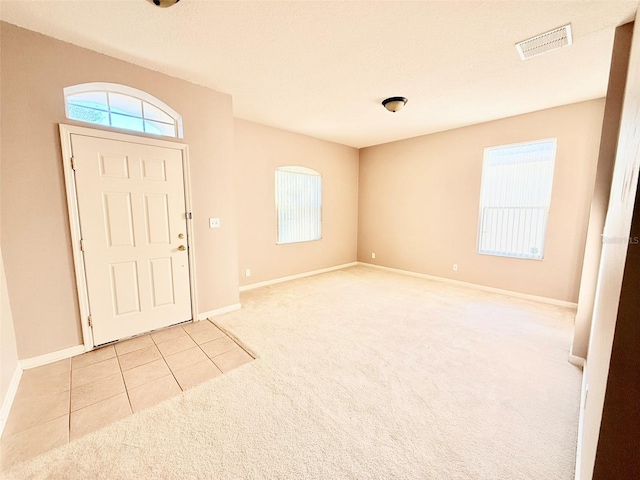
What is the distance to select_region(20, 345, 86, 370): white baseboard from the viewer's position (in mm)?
2236

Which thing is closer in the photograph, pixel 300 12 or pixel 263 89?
pixel 300 12

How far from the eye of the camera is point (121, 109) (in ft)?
8.73

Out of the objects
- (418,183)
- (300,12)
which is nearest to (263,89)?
(300,12)

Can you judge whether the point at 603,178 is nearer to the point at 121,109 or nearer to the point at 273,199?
the point at 273,199

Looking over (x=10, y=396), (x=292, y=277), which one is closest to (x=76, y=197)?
(x=10, y=396)

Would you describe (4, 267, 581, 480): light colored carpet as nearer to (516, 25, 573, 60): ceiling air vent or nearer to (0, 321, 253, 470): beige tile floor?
(0, 321, 253, 470): beige tile floor

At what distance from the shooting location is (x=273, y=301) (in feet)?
12.8

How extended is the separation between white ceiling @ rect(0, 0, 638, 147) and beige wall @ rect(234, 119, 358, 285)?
3.23 feet

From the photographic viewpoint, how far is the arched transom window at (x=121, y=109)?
242 centimetres

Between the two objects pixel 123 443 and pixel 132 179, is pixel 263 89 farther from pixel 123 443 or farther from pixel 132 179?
pixel 123 443

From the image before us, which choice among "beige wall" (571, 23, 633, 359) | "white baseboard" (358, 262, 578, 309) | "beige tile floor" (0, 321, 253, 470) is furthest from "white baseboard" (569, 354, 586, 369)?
"beige tile floor" (0, 321, 253, 470)

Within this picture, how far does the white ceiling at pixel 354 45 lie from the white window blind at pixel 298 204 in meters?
1.57

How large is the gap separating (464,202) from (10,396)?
18.8ft

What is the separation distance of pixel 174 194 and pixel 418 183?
13.9ft
